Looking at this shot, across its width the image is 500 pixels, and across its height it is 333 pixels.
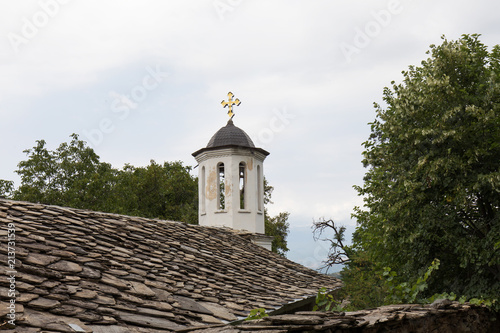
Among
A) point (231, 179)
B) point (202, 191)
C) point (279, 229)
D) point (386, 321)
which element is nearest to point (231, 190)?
point (231, 179)

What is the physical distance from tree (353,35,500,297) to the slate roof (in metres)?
2.22

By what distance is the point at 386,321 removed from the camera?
437 centimetres

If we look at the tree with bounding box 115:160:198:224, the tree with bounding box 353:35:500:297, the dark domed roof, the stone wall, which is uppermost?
the tree with bounding box 115:160:198:224

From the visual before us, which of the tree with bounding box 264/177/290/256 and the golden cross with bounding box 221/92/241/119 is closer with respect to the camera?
the golden cross with bounding box 221/92/241/119

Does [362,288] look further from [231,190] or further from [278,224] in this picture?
[278,224]

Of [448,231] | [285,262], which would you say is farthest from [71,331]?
[285,262]

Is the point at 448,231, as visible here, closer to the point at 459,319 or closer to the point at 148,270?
the point at 459,319

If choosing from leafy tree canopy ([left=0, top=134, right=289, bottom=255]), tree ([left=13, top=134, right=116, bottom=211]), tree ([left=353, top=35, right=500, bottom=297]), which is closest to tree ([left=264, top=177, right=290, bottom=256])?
leafy tree canopy ([left=0, top=134, right=289, bottom=255])

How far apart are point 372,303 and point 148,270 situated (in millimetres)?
9775

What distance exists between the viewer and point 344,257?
21016 mm

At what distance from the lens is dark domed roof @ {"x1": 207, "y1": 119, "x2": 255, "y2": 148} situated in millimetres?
12852

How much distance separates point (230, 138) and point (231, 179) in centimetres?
110

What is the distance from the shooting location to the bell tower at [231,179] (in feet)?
41.5

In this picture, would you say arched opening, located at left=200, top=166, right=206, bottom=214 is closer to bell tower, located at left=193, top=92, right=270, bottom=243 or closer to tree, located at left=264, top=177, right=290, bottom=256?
bell tower, located at left=193, top=92, right=270, bottom=243
